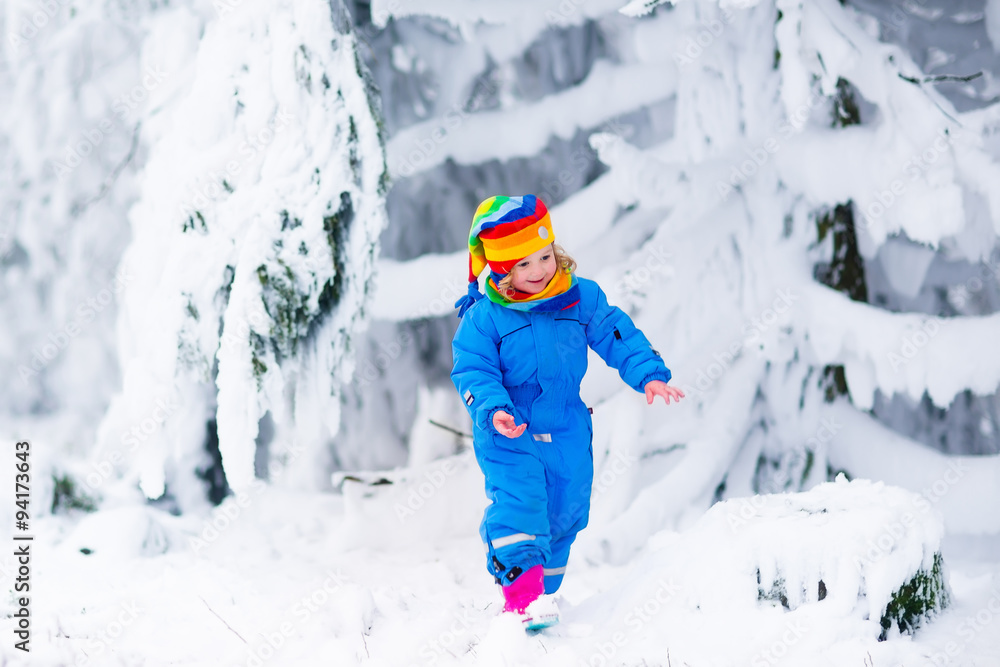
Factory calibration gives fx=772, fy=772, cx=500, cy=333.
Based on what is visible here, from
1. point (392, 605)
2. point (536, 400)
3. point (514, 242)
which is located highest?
point (514, 242)

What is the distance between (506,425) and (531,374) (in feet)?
0.93

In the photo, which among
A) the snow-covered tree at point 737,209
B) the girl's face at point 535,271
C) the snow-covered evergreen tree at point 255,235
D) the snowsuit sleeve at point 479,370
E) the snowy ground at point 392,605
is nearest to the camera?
the snowy ground at point 392,605

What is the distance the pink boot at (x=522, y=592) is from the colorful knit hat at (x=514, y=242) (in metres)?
0.85

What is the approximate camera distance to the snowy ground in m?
2.19

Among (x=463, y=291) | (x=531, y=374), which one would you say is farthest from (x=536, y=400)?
(x=463, y=291)

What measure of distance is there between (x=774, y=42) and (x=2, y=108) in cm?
481

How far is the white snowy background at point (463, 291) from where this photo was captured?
2463 mm

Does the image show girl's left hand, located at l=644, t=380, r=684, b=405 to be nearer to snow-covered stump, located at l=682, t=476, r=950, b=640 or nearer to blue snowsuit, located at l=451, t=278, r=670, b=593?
blue snowsuit, located at l=451, t=278, r=670, b=593

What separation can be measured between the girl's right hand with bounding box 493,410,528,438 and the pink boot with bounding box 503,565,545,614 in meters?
0.50

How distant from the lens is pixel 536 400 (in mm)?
2488

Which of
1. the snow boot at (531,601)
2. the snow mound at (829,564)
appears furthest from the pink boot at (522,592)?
the snow mound at (829,564)

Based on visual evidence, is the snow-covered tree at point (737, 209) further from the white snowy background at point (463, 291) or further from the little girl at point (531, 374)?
the little girl at point (531, 374)

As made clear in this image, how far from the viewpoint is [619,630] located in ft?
7.77

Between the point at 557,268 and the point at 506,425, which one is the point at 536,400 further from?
the point at 557,268
